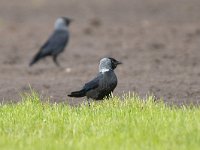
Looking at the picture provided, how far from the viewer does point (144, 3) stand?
24.6 meters

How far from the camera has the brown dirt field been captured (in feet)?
39.9

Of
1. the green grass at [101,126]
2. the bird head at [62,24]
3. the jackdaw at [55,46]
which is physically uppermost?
the bird head at [62,24]

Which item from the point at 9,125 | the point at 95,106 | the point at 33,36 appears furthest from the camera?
the point at 33,36

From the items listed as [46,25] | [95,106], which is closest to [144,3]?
[46,25]

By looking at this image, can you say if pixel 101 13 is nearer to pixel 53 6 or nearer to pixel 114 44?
pixel 53 6

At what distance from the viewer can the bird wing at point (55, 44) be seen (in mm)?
15938

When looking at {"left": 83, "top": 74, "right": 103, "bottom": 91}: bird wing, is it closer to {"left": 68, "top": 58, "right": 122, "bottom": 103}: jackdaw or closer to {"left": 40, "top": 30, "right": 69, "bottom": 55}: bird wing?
{"left": 68, "top": 58, "right": 122, "bottom": 103}: jackdaw

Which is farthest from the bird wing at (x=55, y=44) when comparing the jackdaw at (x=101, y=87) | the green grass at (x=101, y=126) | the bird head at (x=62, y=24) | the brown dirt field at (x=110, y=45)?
the green grass at (x=101, y=126)

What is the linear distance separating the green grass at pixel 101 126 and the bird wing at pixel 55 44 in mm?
6164

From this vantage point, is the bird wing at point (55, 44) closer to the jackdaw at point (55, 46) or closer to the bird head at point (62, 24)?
the jackdaw at point (55, 46)

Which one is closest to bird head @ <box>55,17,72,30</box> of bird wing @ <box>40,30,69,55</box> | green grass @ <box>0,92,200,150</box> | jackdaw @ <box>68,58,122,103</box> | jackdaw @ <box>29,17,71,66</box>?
jackdaw @ <box>29,17,71,66</box>

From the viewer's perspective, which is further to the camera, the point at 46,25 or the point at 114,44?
the point at 46,25

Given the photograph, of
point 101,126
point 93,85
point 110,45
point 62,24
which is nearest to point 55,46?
point 62,24

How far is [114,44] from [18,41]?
236 centimetres
